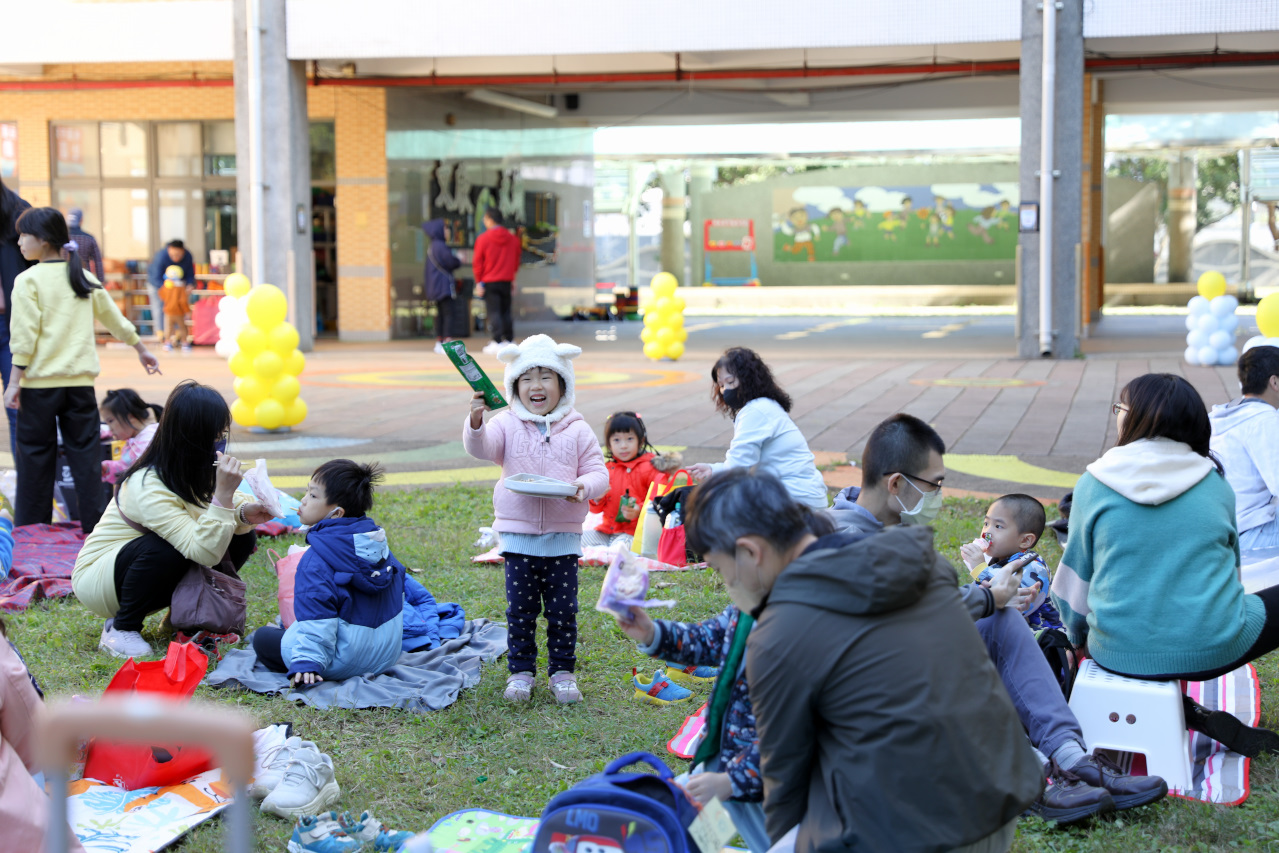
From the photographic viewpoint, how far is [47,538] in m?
6.55

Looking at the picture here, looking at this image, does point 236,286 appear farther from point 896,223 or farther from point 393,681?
point 896,223

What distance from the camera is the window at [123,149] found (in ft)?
68.9

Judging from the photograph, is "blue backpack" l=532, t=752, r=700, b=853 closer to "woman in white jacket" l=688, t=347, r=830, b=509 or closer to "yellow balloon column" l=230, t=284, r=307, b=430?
"woman in white jacket" l=688, t=347, r=830, b=509

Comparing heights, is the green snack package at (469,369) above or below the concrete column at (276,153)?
below

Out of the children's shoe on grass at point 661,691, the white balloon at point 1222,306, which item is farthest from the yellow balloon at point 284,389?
the white balloon at point 1222,306

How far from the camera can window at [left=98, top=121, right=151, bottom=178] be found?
68.9 ft

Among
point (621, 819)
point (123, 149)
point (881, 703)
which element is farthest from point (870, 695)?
point (123, 149)

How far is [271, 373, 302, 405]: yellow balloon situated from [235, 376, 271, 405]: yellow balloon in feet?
0.21

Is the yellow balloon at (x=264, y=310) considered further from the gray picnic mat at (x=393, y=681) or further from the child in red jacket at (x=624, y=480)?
the gray picnic mat at (x=393, y=681)

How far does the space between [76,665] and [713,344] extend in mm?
16409

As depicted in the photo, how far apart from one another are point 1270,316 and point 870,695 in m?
7.00

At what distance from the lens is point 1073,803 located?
3377 mm

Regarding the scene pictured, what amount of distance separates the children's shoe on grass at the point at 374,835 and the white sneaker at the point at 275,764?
0.30 metres

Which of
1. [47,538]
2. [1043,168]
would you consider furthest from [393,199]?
[47,538]
